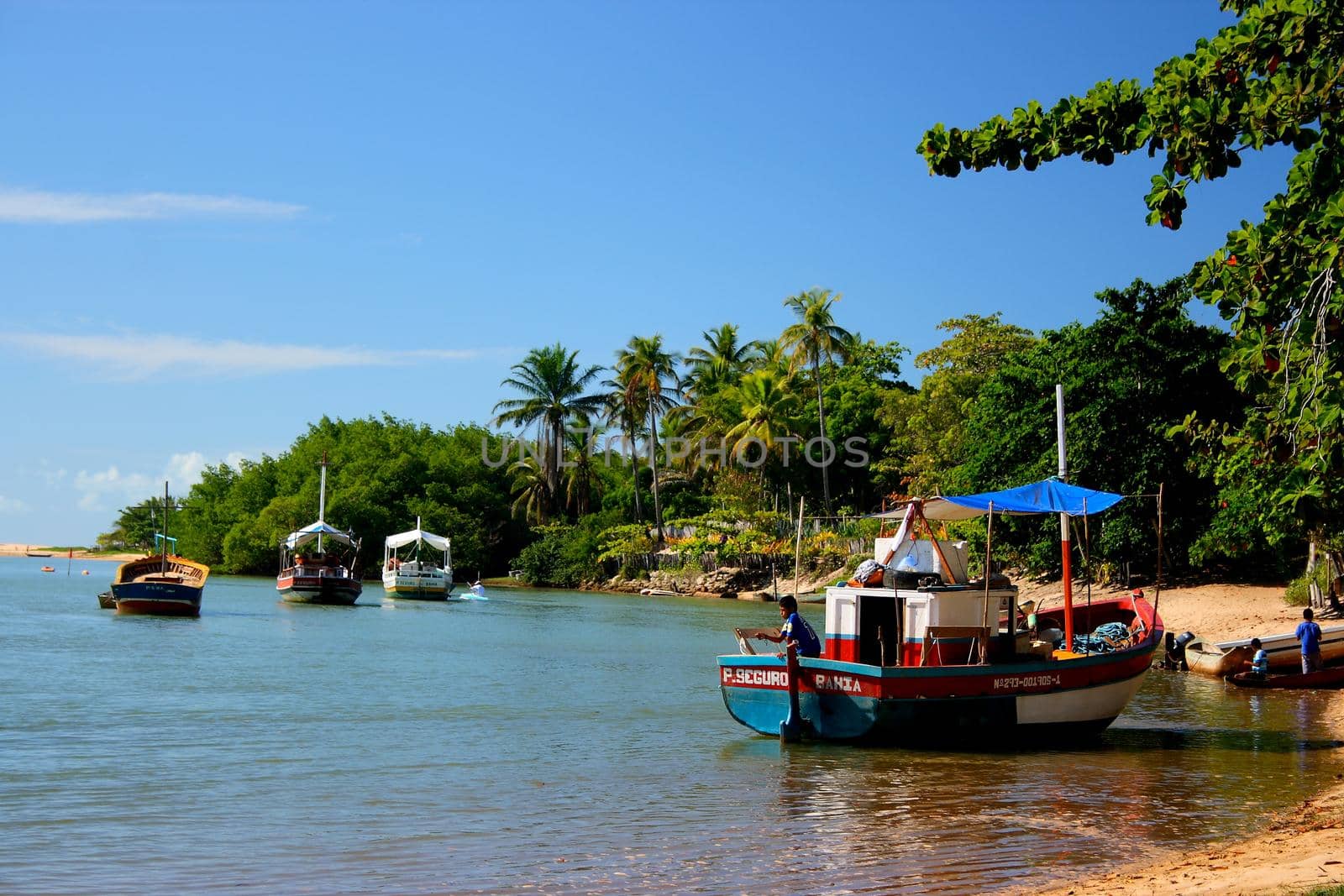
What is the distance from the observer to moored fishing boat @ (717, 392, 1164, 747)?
15609mm

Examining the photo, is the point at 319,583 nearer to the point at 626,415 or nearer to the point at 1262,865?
the point at 626,415

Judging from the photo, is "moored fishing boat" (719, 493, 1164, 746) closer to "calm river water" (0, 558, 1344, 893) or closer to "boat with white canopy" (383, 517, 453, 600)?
"calm river water" (0, 558, 1344, 893)

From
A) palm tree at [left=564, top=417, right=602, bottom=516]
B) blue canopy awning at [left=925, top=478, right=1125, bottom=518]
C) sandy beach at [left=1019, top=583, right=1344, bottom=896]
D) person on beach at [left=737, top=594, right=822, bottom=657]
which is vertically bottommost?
sandy beach at [left=1019, top=583, right=1344, bottom=896]

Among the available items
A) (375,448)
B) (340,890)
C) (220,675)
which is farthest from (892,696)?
(375,448)

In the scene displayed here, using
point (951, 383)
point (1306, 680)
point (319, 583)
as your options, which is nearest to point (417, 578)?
point (319, 583)

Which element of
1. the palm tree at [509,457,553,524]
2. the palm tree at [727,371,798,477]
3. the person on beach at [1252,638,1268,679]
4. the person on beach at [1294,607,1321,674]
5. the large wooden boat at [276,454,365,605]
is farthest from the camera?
the palm tree at [509,457,553,524]

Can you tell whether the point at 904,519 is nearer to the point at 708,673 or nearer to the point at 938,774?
the point at 938,774

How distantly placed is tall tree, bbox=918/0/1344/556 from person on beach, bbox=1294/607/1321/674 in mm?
14219

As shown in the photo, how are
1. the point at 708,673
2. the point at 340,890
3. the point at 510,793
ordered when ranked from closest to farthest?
the point at 340,890 → the point at 510,793 → the point at 708,673

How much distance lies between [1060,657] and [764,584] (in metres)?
49.7

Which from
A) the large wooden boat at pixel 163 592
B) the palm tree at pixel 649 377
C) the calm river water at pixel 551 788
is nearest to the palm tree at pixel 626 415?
the palm tree at pixel 649 377

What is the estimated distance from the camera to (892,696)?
1550 centimetres
